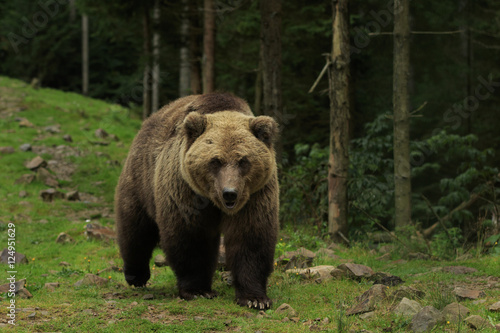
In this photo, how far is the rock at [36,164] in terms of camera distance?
1416 centimetres

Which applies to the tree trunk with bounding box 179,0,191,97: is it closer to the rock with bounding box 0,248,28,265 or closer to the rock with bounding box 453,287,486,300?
the rock with bounding box 0,248,28,265

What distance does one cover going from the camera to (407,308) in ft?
16.3

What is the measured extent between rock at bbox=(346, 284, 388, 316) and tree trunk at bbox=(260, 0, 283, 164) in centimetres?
586

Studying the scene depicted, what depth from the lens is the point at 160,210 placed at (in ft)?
20.3

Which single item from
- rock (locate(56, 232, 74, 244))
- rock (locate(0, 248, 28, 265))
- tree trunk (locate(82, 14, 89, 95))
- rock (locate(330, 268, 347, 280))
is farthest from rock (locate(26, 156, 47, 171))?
tree trunk (locate(82, 14, 89, 95))

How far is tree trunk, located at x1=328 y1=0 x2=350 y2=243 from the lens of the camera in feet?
31.7

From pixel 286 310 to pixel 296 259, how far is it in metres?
1.85

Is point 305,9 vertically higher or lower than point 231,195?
higher

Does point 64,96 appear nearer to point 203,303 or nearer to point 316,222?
point 316,222

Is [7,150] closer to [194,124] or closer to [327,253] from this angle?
[327,253]

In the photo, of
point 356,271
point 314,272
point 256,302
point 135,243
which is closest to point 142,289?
point 135,243

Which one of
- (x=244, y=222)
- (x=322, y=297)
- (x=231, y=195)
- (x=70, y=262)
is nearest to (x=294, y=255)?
(x=322, y=297)

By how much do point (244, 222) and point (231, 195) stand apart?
2.19 feet

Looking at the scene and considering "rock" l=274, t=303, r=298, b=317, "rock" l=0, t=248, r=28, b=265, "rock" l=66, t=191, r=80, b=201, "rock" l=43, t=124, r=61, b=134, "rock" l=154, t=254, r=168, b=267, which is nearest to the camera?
"rock" l=274, t=303, r=298, b=317
